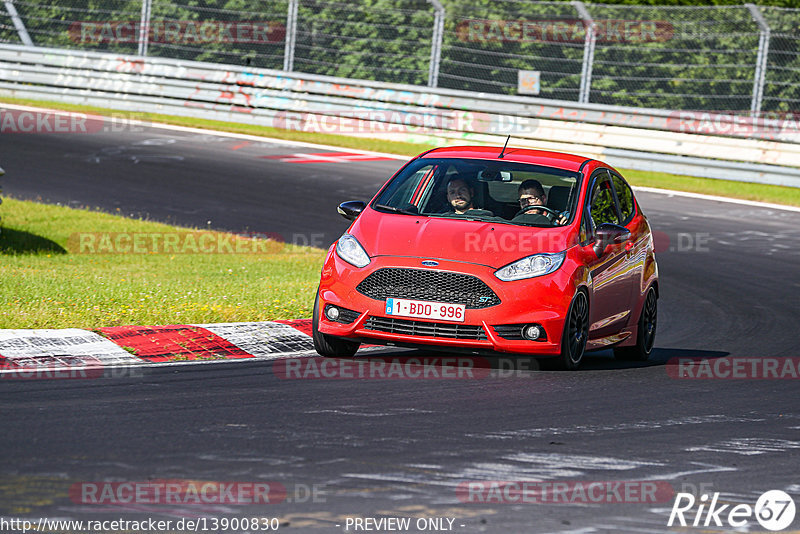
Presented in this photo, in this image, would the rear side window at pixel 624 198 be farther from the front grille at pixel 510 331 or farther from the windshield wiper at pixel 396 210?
the front grille at pixel 510 331

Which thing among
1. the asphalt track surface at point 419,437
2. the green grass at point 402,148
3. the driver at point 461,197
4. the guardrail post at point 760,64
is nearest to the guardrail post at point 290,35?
the green grass at point 402,148

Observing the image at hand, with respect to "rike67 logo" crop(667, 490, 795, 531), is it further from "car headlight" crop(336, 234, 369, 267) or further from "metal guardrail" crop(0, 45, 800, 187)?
"metal guardrail" crop(0, 45, 800, 187)

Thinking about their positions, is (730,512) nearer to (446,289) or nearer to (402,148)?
(446,289)

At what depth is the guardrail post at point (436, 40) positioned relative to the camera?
24.3 metres

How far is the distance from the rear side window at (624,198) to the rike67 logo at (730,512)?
5.07m

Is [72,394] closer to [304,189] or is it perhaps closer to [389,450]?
[389,450]

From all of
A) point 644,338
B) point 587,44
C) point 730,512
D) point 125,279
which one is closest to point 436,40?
point 587,44

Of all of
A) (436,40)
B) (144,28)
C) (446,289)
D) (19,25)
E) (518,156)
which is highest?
(436,40)

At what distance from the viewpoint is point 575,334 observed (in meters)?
9.54

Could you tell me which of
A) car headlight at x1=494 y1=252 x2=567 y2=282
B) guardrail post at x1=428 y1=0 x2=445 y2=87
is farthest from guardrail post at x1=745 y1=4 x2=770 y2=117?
car headlight at x1=494 y1=252 x2=567 y2=282

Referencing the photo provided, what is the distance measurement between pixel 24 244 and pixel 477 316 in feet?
24.7

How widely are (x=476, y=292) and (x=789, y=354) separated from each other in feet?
11.0

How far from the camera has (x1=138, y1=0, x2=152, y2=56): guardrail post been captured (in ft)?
87.5

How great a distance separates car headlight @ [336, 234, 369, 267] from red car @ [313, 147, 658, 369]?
0.01m
